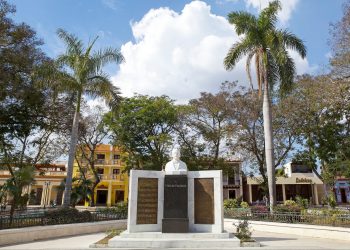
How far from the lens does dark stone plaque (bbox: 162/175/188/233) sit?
11305 mm

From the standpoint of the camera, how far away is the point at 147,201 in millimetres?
11844

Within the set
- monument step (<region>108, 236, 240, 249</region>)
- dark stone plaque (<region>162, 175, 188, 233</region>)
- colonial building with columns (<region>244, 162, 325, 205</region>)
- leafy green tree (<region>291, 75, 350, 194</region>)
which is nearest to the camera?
monument step (<region>108, 236, 240, 249</region>)

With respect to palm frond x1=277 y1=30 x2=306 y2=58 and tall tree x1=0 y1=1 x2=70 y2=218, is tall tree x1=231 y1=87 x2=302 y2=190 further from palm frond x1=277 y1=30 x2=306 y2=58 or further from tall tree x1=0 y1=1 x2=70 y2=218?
tall tree x1=0 y1=1 x2=70 y2=218

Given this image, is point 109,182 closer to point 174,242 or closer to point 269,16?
point 269,16

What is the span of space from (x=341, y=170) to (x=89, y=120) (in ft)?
73.0

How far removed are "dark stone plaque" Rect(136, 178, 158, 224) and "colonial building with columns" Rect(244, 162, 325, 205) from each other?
1187 inches

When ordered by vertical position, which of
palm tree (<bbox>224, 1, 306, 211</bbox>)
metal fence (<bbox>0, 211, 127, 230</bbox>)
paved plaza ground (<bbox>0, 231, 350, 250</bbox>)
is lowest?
paved plaza ground (<bbox>0, 231, 350, 250</bbox>)

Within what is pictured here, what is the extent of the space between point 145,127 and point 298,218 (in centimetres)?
1550

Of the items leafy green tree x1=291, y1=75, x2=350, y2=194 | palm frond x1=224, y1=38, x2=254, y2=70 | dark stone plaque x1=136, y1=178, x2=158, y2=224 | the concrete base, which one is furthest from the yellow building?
the concrete base

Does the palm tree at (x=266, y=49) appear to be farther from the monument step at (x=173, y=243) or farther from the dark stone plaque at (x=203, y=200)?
the monument step at (x=173, y=243)

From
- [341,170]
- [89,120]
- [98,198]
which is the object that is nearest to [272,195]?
[341,170]

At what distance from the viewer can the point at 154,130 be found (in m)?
27.8

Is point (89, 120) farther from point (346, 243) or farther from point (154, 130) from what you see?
point (346, 243)

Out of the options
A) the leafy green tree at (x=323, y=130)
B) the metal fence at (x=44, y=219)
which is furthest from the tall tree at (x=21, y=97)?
the leafy green tree at (x=323, y=130)
